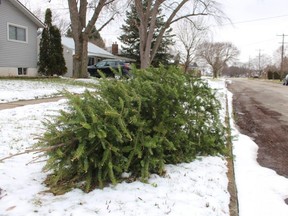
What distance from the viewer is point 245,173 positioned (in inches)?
194

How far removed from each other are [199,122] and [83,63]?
55.7ft

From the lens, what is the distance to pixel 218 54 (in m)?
78.7

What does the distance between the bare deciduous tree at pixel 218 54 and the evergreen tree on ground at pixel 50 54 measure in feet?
161

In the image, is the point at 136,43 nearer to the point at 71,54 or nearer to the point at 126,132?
the point at 71,54

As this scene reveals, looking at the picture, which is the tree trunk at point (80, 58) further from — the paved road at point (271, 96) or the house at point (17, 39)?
the paved road at point (271, 96)

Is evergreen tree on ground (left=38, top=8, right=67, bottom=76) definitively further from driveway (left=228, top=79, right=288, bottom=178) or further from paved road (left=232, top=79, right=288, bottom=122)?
driveway (left=228, top=79, right=288, bottom=178)

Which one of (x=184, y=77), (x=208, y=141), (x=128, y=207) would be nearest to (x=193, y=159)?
(x=208, y=141)

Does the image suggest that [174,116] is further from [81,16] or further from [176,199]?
[81,16]

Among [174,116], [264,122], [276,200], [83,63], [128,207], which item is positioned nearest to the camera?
[128,207]

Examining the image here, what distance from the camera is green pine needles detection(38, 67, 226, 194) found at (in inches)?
145

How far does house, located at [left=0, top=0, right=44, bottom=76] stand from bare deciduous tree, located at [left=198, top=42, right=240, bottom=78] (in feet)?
165

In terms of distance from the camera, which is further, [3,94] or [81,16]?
[81,16]

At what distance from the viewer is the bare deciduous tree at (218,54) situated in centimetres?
7475

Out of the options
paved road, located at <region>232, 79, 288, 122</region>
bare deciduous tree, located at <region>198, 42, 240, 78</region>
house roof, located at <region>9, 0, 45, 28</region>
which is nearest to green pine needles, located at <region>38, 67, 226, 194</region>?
paved road, located at <region>232, 79, 288, 122</region>
